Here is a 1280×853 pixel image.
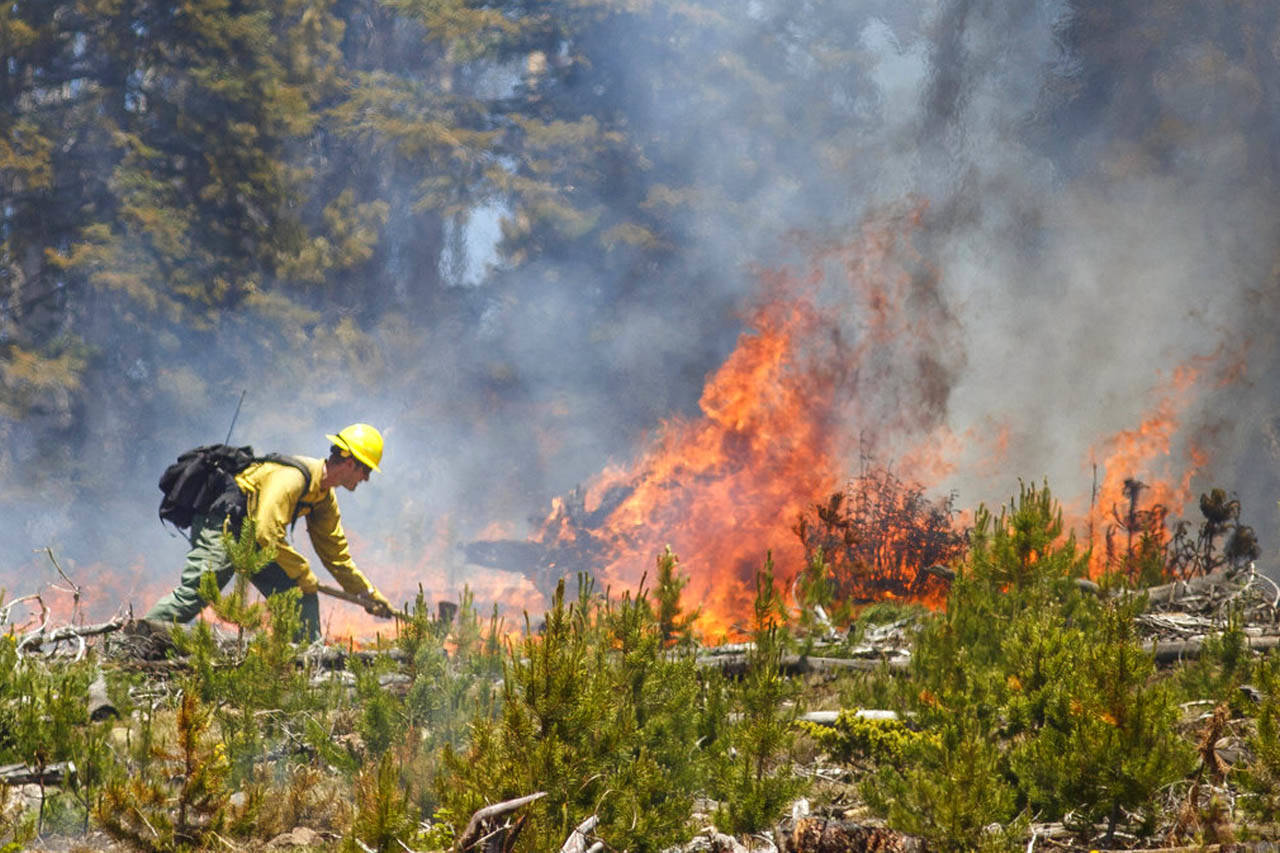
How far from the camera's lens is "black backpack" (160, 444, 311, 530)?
814 cm

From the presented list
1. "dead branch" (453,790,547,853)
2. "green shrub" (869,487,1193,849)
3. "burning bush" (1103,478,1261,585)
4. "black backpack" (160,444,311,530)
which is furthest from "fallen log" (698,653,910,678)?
"dead branch" (453,790,547,853)

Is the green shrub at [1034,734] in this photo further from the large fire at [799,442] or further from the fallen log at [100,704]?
the large fire at [799,442]

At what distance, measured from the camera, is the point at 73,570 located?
18797 millimetres

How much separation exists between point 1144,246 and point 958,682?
1501cm

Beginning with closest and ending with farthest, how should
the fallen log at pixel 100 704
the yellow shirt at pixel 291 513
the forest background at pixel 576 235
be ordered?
the fallen log at pixel 100 704 < the yellow shirt at pixel 291 513 < the forest background at pixel 576 235

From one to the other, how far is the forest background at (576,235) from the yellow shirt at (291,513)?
32.2 ft

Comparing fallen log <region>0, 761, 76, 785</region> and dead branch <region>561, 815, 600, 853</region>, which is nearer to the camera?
dead branch <region>561, 815, 600, 853</region>

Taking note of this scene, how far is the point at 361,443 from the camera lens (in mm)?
8430

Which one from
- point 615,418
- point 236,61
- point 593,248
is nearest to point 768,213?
point 593,248

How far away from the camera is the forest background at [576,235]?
18.1m

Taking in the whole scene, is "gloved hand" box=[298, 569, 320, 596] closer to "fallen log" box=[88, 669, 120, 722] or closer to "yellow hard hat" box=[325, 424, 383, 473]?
"yellow hard hat" box=[325, 424, 383, 473]

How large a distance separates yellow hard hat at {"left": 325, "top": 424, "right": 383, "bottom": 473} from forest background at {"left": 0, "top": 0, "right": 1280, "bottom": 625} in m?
10.0

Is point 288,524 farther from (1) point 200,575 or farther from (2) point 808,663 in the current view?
(2) point 808,663

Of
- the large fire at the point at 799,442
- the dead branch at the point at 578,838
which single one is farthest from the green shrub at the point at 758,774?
the large fire at the point at 799,442
